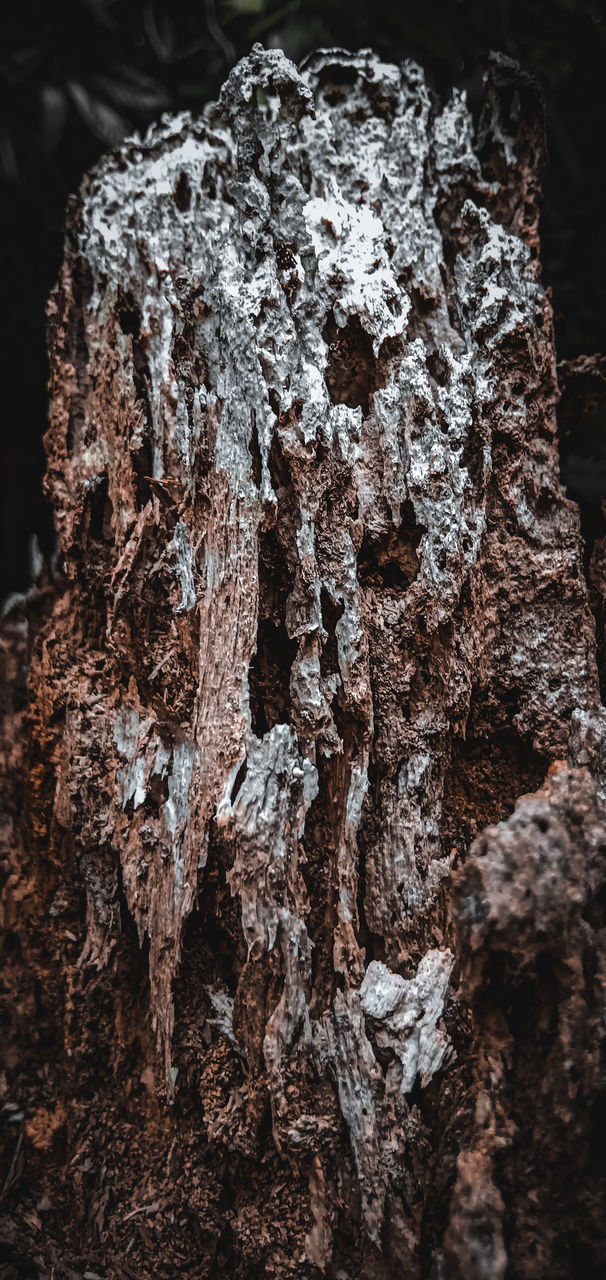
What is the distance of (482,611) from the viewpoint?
0.86m

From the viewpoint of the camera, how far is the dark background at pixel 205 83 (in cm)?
89

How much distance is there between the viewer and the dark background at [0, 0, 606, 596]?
0.89 metres

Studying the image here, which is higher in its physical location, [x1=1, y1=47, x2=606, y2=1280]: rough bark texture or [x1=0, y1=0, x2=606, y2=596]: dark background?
[x1=0, y1=0, x2=606, y2=596]: dark background

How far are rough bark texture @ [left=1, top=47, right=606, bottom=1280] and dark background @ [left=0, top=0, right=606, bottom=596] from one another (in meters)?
0.05

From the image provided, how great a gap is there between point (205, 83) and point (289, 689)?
94cm

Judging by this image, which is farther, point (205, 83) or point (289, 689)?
point (205, 83)

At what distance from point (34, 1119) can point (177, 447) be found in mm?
995

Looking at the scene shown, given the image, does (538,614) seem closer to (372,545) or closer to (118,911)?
(372,545)

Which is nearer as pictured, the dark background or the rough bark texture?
the rough bark texture

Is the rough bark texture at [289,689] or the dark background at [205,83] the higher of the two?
the dark background at [205,83]

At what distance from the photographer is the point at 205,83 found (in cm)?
92

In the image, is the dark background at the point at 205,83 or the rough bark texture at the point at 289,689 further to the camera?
the dark background at the point at 205,83

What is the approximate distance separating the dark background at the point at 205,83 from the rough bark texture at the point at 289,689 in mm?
49

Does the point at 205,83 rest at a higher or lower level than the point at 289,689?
higher
